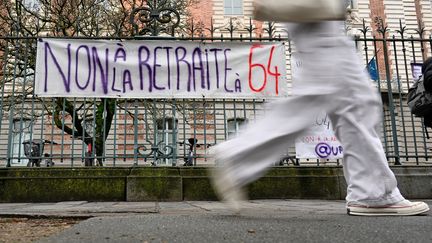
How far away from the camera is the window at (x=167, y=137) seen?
18.3 feet

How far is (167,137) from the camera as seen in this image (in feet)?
18.9

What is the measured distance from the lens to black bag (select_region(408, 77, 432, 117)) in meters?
4.00

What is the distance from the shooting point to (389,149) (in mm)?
5957

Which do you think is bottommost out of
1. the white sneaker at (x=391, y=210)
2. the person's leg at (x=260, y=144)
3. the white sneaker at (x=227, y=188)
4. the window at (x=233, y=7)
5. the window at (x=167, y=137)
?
the white sneaker at (x=391, y=210)

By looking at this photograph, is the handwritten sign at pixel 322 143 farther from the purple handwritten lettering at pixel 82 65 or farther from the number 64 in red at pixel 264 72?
the purple handwritten lettering at pixel 82 65

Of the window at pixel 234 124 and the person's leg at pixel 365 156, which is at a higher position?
the window at pixel 234 124

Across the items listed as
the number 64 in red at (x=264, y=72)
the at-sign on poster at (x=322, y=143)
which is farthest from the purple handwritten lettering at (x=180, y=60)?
the at-sign on poster at (x=322, y=143)

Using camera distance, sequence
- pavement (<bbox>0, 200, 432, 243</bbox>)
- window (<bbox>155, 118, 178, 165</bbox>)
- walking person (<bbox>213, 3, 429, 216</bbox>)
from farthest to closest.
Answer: window (<bbox>155, 118, 178, 165</bbox>)
walking person (<bbox>213, 3, 429, 216</bbox>)
pavement (<bbox>0, 200, 432, 243</bbox>)

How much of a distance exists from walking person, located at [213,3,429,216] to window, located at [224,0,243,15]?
974 inches

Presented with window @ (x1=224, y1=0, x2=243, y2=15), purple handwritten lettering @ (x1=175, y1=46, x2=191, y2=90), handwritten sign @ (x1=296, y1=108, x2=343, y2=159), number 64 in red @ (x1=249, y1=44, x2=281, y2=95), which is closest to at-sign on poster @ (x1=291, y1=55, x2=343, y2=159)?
handwritten sign @ (x1=296, y1=108, x2=343, y2=159)

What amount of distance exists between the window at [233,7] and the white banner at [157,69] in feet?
71.4

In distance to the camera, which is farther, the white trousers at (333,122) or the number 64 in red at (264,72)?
the number 64 in red at (264,72)

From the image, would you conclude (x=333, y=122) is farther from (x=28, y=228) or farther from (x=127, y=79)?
(x=127, y=79)

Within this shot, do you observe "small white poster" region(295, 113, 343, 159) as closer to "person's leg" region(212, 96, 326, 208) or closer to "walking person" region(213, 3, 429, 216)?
"walking person" region(213, 3, 429, 216)
